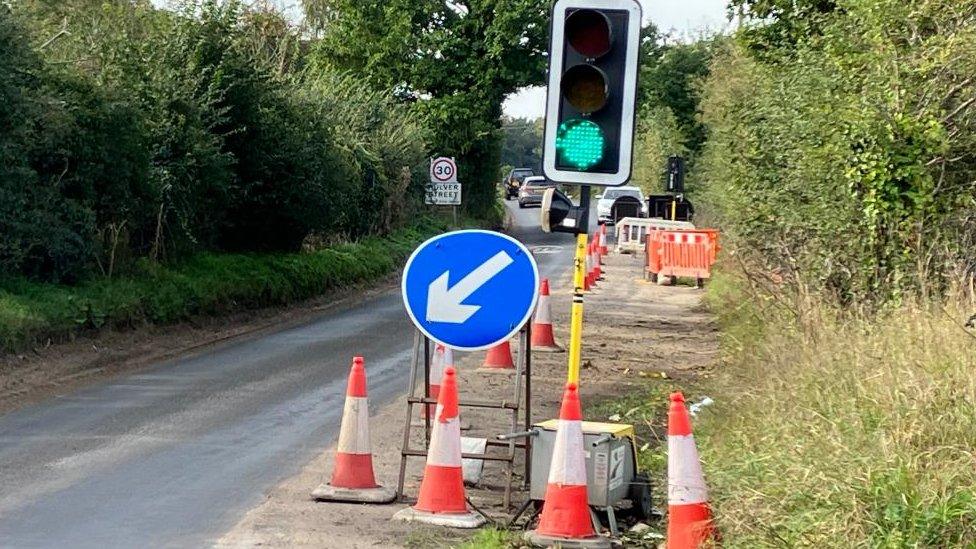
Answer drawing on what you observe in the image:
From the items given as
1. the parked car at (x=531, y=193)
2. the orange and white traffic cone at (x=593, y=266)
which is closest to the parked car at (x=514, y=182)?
the parked car at (x=531, y=193)

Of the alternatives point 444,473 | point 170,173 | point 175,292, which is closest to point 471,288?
point 444,473

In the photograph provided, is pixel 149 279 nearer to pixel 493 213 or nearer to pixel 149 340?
pixel 149 340

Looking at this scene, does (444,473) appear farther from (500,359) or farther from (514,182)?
(514,182)

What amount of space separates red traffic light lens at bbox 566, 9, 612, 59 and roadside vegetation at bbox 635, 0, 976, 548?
2419 mm

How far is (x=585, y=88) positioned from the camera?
343 inches

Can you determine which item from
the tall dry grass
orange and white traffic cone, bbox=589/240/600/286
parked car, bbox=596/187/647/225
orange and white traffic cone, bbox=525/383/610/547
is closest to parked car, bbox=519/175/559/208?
parked car, bbox=596/187/647/225

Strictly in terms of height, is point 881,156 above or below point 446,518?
above

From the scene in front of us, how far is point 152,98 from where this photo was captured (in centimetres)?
2100

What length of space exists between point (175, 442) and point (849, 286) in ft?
21.7

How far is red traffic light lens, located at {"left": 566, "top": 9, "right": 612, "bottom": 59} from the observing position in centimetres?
871

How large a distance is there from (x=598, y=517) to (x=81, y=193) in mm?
12433

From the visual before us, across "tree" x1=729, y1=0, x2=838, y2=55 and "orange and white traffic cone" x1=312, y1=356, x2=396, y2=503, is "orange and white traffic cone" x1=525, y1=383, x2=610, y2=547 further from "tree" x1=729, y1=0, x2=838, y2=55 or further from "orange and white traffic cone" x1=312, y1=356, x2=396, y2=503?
"tree" x1=729, y1=0, x2=838, y2=55

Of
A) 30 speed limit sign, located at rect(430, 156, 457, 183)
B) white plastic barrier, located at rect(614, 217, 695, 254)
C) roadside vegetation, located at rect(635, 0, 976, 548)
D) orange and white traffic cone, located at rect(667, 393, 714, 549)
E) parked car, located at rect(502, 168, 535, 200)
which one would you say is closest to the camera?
roadside vegetation, located at rect(635, 0, 976, 548)

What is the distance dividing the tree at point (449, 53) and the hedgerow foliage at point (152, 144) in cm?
1645
